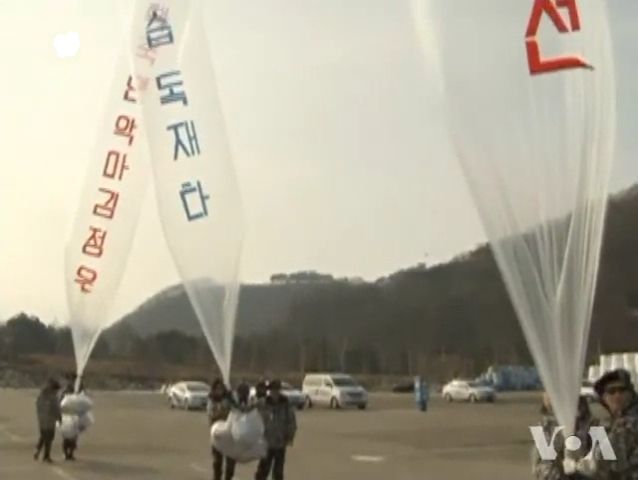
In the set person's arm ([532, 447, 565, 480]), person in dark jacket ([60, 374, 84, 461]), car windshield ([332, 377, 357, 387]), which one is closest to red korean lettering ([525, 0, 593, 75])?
person's arm ([532, 447, 565, 480])

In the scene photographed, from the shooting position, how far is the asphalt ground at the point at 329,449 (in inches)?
736

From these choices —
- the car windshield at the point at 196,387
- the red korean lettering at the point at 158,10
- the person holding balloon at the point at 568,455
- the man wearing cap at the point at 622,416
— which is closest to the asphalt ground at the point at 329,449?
the red korean lettering at the point at 158,10

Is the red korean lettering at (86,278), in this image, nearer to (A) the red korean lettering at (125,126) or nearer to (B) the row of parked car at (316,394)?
(A) the red korean lettering at (125,126)

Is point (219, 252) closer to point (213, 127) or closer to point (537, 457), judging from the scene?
point (213, 127)

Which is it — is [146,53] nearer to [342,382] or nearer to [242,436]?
[242,436]

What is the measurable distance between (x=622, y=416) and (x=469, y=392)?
47382 millimetres

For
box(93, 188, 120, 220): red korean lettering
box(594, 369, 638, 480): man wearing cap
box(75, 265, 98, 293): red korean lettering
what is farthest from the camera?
box(75, 265, 98, 293): red korean lettering

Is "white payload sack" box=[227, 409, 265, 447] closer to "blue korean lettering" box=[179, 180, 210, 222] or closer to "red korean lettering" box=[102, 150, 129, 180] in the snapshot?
"blue korean lettering" box=[179, 180, 210, 222]

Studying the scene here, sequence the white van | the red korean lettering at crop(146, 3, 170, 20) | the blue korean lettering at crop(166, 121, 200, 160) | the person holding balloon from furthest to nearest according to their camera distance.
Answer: the white van < the red korean lettering at crop(146, 3, 170, 20) < the blue korean lettering at crop(166, 121, 200, 160) < the person holding balloon

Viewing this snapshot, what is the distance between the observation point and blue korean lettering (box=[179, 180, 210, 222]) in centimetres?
1599

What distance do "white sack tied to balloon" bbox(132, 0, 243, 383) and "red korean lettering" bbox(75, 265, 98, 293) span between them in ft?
14.1

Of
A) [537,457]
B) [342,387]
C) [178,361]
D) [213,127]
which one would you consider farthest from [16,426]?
[178,361]

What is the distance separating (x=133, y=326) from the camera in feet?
379

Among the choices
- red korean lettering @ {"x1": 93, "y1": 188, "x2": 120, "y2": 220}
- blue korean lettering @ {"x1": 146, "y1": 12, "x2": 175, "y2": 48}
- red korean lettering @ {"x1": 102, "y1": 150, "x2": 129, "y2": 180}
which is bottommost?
red korean lettering @ {"x1": 93, "y1": 188, "x2": 120, "y2": 220}
